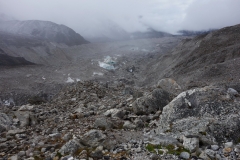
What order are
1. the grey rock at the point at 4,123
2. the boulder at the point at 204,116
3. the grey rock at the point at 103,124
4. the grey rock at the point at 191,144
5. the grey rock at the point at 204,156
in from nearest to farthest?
the grey rock at the point at 204,156 < the grey rock at the point at 191,144 < the boulder at the point at 204,116 < the grey rock at the point at 103,124 < the grey rock at the point at 4,123

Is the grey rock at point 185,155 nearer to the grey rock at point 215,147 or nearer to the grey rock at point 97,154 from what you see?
the grey rock at point 215,147

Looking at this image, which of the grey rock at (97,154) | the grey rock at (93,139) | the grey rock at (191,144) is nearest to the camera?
the grey rock at (191,144)

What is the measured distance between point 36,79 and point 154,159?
3452 cm

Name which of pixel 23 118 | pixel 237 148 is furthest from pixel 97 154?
pixel 23 118

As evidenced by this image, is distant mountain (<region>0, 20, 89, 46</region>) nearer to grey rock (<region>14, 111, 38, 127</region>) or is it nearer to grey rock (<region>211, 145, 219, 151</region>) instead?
grey rock (<region>14, 111, 38, 127</region>)

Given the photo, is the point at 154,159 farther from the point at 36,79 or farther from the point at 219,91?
the point at 36,79

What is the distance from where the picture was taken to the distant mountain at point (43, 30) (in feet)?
328

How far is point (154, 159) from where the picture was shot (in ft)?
19.1

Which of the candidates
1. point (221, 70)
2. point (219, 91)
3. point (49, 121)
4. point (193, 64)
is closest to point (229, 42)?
point (193, 64)

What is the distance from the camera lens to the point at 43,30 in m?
103

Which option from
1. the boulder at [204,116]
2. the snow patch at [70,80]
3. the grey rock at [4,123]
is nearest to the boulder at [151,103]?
the boulder at [204,116]

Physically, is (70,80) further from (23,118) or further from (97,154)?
(97,154)

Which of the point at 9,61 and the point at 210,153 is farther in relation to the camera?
the point at 9,61

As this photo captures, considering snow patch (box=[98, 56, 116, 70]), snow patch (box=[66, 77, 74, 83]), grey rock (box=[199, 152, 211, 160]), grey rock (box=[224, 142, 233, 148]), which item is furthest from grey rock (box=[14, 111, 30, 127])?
snow patch (box=[98, 56, 116, 70])
